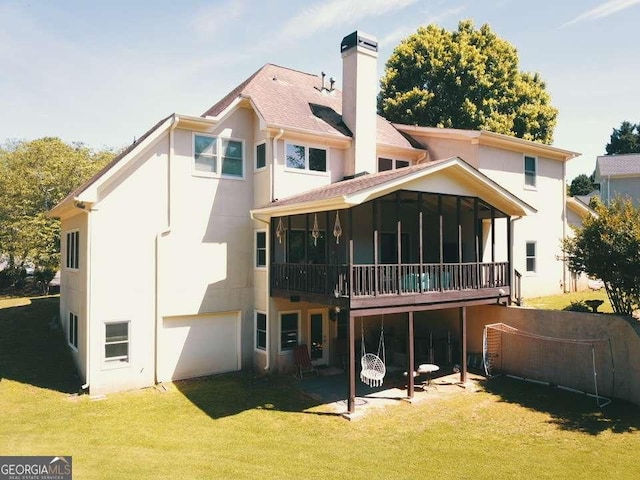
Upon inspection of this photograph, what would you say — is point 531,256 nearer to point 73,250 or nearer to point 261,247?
point 261,247

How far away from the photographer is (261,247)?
16.3 meters

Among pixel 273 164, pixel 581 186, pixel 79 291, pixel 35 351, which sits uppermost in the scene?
pixel 581 186

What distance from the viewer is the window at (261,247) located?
16156 mm

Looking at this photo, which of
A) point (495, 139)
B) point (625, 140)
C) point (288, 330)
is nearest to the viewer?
point (288, 330)

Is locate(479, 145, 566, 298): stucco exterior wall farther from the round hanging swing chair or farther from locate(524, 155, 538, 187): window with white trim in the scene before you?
the round hanging swing chair

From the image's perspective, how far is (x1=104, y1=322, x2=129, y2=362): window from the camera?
1398 cm

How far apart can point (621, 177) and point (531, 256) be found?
26740 millimetres

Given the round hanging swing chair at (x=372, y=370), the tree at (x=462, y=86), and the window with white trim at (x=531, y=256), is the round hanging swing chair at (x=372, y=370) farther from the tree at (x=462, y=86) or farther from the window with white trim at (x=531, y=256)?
the tree at (x=462, y=86)

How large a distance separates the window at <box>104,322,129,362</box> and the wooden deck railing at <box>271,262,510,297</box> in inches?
192

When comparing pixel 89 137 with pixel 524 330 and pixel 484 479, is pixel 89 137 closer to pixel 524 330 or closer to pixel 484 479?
pixel 524 330

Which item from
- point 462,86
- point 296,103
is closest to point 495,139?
point 296,103

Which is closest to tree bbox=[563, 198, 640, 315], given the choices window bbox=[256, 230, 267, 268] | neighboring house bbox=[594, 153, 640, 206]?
window bbox=[256, 230, 267, 268]

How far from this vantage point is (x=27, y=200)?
32094mm

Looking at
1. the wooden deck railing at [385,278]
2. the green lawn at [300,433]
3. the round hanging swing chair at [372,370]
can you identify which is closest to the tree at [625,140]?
the wooden deck railing at [385,278]
